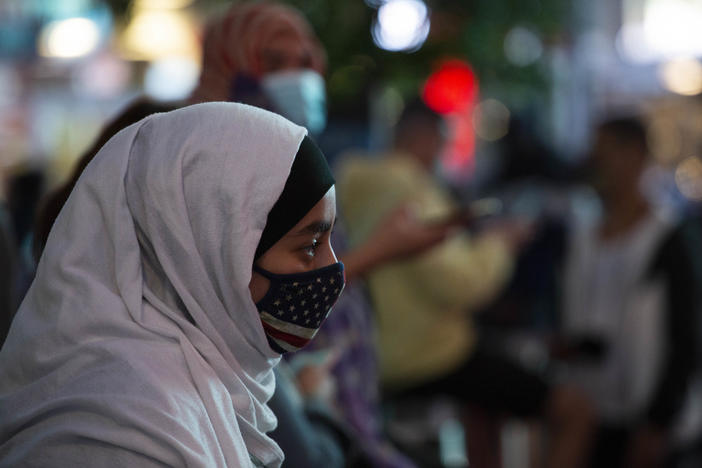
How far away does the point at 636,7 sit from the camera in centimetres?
1225

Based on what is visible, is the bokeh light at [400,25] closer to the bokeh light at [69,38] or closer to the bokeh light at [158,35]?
the bokeh light at [158,35]

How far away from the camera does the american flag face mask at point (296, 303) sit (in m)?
1.36

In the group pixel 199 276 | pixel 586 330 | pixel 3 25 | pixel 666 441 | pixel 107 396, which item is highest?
pixel 199 276

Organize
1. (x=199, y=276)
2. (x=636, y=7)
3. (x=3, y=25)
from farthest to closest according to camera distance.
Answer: (x=636, y=7), (x=3, y=25), (x=199, y=276)

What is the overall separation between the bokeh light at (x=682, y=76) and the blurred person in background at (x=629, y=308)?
180 inches

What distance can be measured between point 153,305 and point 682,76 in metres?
8.13

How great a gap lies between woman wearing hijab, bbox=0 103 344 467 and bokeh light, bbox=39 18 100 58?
5306 millimetres

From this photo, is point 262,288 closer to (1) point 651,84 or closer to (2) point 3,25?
(2) point 3,25

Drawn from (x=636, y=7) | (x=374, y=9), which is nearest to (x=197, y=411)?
(x=374, y=9)

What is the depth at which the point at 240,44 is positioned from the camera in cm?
236

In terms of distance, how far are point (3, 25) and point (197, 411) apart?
23.6ft

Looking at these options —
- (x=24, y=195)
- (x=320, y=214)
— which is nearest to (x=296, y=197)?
(x=320, y=214)

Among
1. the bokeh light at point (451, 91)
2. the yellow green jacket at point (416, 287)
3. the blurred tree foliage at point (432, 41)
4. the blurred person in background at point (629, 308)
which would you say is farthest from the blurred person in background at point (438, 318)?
the bokeh light at point (451, 91)

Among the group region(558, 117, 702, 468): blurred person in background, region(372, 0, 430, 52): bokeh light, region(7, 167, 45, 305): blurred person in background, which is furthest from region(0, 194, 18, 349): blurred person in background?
region(7, 167, 45, 305): blurred person in background
